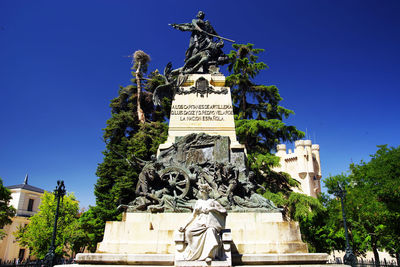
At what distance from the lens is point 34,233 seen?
2538 centimetres

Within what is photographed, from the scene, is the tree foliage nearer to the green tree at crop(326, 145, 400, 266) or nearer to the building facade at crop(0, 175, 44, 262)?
the green tree at crop(326, 145, 400, 266)

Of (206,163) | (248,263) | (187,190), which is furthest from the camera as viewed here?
(206,163)

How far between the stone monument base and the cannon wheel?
0.92 metres

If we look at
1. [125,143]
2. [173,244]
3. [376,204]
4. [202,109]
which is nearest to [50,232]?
[125,143]

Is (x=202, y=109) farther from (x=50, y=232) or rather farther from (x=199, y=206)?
(x=50, y=232)

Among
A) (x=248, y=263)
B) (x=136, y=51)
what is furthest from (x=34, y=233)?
(x=248, y=263)

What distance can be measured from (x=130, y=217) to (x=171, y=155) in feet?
9.20

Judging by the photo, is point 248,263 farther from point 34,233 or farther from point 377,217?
point 34,233

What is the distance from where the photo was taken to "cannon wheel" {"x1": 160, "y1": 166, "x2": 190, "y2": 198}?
897cm

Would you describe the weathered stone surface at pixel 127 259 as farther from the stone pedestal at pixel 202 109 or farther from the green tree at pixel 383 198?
the green tree at pixel 383 198

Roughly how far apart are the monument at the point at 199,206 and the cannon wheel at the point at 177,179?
31 millimetres

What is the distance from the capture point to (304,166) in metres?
52.3

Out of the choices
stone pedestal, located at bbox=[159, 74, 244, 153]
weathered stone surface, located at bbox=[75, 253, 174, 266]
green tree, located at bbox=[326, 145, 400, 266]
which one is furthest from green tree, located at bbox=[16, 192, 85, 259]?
green tree, located at bbox=[326, 145, 400, 266]

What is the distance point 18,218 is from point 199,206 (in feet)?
130
